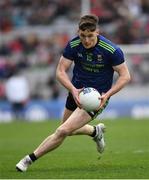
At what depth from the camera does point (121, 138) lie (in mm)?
22109

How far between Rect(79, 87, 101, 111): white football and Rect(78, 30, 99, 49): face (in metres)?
0.74

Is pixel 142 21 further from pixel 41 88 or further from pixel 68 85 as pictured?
pixel 68 85

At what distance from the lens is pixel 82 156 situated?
15.9 meters

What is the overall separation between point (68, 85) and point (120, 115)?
19.9 meters

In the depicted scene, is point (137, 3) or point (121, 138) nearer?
point (121, 138)

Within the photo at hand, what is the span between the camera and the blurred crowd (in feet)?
108

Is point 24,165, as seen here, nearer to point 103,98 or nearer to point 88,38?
point 103,98

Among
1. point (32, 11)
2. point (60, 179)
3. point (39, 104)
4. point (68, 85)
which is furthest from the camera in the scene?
point (32, 11)

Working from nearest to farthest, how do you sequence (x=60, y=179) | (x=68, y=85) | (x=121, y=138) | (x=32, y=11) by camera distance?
(x=60, y=179), (x=68, y=85), (x=121, y=138), (x=32, y=11)

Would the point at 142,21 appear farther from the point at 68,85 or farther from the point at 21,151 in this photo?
the point at 68,85

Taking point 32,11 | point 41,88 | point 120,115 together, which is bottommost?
point 120,115

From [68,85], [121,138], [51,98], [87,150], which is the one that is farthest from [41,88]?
[68,85]

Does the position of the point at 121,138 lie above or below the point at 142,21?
below

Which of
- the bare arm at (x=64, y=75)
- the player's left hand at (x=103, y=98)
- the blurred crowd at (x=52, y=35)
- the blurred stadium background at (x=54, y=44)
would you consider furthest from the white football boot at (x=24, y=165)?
the blurred crowd at (x=52, y=35)
